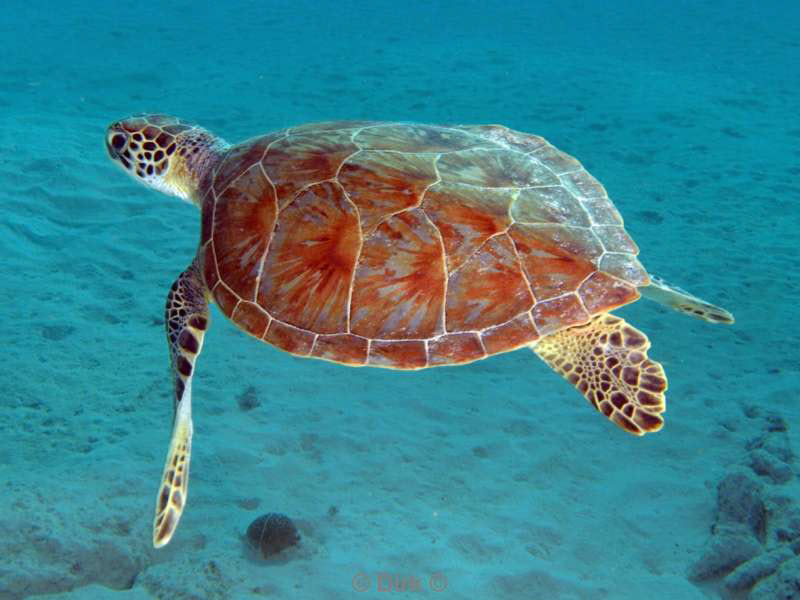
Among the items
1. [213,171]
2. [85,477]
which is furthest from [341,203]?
[85,477]

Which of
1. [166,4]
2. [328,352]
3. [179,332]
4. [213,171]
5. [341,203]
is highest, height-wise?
[341,203]

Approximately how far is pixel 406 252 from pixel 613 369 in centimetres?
98

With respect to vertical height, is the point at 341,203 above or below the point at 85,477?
above

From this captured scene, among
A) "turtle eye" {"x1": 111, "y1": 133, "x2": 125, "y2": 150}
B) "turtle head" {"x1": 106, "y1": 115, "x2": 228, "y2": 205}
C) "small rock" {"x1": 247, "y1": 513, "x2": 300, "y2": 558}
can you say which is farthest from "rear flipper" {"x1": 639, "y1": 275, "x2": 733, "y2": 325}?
"turtle eye" {"x1": 111, "y1": 133, "x2": 125, "y2": 150}

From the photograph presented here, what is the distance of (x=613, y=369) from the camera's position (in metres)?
2.57

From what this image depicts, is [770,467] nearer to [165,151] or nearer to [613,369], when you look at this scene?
[613,369]

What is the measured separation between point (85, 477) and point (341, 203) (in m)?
2.16

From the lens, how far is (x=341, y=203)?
2.66 m

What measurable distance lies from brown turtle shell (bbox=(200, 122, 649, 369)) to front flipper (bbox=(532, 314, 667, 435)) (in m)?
0.24

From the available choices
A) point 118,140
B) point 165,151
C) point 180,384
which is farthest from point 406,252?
point 118,140

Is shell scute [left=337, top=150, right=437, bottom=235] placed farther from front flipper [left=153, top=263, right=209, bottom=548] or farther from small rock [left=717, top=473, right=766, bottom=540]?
small rock [left=717, top=473, right=766, bottom=540]

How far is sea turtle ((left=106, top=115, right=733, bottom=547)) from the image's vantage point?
2.49 metres

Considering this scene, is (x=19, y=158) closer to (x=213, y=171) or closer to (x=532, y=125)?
(x=213, y=171)

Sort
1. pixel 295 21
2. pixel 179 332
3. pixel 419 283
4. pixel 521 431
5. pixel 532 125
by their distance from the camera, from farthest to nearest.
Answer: pixel 295 21, pixel 532 125, pixel 521 431, pixel 179 332, pixel 419 283
